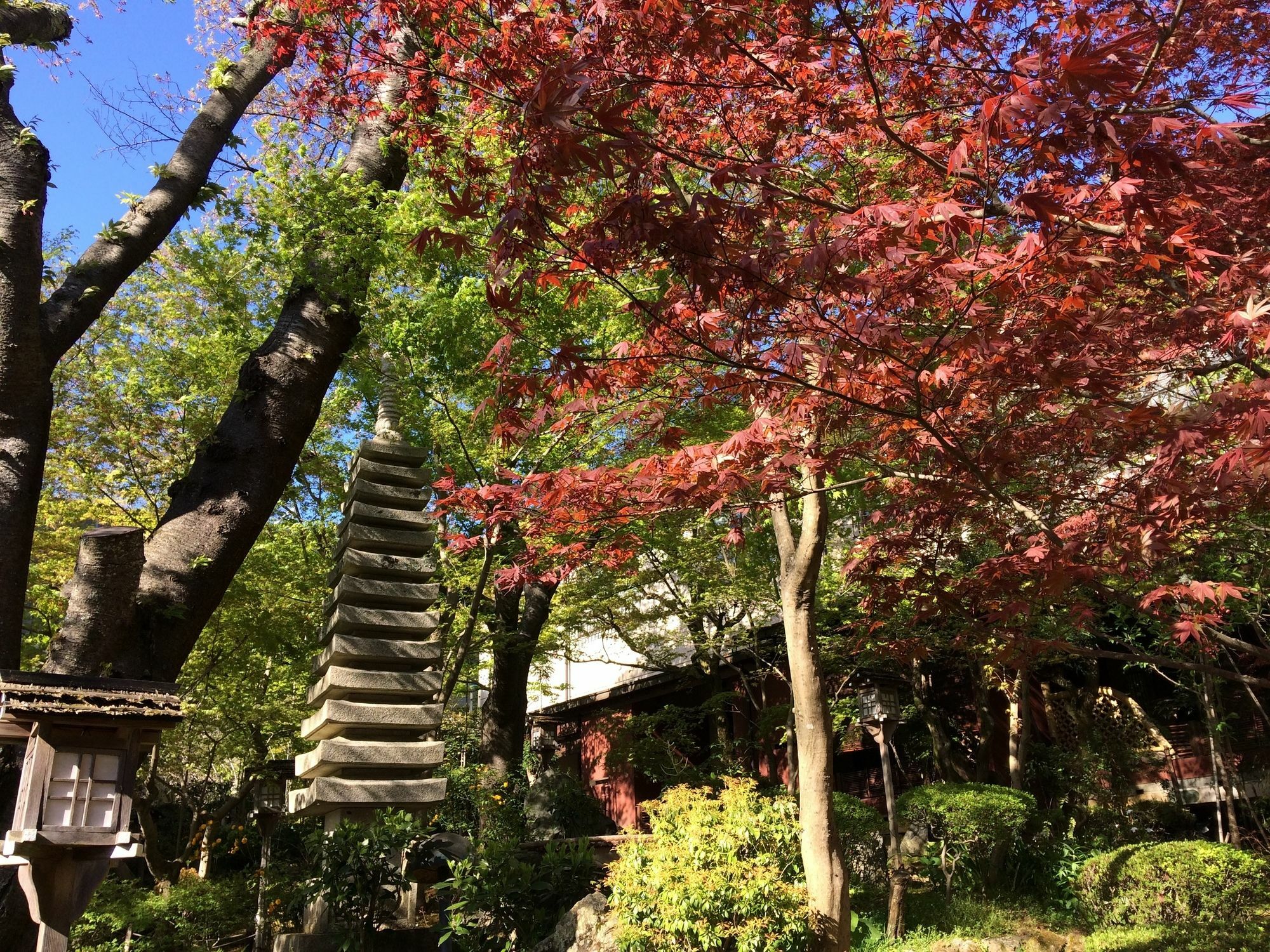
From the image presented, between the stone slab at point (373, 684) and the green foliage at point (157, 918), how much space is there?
4190mm

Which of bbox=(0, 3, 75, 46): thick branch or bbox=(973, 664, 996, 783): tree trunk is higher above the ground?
bbox=(0, 3, 75, 46): thick branch

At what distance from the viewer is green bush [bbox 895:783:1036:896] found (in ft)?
34.1

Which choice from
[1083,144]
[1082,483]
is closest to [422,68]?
[1083,144]

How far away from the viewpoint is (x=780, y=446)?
5.67m

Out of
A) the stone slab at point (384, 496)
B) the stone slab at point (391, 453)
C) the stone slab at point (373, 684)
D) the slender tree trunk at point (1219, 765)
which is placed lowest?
the slender tree trunk at point (1219, 765)

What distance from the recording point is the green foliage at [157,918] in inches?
344

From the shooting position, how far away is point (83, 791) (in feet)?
15.3

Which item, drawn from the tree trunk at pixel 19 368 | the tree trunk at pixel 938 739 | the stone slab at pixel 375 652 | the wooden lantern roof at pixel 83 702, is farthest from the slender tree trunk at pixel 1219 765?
the tree trunk at pixel 19 368

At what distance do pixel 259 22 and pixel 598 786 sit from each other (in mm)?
18669

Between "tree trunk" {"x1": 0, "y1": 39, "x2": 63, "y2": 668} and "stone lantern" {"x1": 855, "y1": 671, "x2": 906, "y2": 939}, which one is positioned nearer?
"tree trunk" {"x1": 0, "y1": 39, "x2": 63, "y2": 668}

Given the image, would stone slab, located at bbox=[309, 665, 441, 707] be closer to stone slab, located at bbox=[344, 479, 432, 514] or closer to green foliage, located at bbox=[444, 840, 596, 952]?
stone slab, located at bbox=[344, 479, 432, 514]

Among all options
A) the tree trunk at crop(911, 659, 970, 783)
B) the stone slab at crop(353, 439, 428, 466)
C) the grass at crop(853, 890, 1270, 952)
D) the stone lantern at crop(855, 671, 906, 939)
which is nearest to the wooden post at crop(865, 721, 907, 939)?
the stone lantern at crop(855, 671, 906, 939)

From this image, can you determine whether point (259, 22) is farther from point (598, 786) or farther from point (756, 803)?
point (598, 786)

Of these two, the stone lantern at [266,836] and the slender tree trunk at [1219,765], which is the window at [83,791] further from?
the slender tree trunk at [1219,765]
